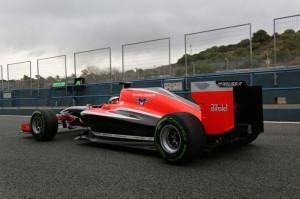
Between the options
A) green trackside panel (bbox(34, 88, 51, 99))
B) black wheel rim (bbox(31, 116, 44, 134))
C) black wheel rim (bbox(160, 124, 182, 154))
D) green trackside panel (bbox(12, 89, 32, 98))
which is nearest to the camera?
black wheel rim (bbox(160, 124, 182, 154))

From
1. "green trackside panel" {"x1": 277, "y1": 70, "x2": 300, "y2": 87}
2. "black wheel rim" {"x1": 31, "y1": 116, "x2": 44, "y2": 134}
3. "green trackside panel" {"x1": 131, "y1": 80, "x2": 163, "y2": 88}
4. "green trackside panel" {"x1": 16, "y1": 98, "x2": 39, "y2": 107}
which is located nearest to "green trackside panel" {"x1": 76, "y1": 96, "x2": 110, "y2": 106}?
"green trackside panel" {"x1": 131, "y1": 80, "x2": 163, "y2": 88}

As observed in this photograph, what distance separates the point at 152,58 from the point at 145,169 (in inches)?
374

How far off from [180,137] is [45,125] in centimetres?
360

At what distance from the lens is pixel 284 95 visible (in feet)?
30.7

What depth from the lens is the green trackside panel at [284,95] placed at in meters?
9.08

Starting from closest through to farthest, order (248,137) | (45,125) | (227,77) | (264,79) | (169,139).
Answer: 1. (169,139)
2. (248,137)
3. (45,125)
4. (264,79)
5. (227,77)

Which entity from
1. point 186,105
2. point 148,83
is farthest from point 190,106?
point 148,83

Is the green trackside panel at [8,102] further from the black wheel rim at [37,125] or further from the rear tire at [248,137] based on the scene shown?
the rear tire at [248,137]

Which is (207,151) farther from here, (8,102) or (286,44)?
(8,102)

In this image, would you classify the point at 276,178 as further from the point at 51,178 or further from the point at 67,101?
the point at 67,101

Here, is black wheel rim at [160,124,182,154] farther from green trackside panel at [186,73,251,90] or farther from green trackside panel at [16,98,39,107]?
green trackside panel at [16,98,39,107]

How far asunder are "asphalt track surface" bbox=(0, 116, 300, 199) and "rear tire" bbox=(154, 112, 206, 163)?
179 mm

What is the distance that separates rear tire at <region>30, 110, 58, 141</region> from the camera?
21.3ft

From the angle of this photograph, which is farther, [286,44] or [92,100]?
[92,100]
